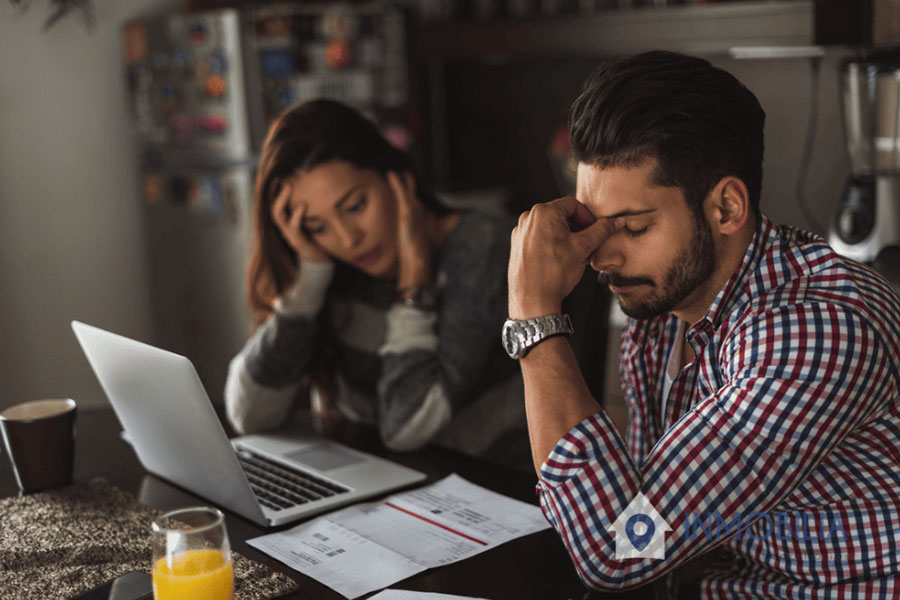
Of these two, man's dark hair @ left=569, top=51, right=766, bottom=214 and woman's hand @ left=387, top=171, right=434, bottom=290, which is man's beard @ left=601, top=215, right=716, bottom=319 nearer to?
man's dark hair @ left=569, top=51, right=766, bottom=214

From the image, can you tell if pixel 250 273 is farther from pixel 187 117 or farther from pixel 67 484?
pixel 187 117

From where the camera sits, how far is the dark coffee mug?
1373 mm

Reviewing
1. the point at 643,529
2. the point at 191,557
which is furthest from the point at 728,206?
the point at 191,557

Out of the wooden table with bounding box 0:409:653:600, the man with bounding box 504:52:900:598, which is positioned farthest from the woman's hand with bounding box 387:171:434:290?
the man with bounding box 504:52:900:598

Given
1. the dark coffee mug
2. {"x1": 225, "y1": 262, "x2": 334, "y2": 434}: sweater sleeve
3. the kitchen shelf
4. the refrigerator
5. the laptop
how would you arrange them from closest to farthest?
the laptop < the dark coffee mug < {"x1": 225, "y1": 262, "x2": 334, "y2": 434}: sweater sleeve < the kitchen shelf < the refrigerator

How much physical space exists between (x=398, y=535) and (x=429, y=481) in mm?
196

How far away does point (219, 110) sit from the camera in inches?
119

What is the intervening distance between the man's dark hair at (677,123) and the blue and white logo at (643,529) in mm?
340

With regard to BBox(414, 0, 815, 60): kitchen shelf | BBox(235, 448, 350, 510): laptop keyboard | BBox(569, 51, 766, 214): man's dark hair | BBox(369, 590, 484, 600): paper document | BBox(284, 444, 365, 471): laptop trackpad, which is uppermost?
BBox(414, 0, 815, 60): kitchen shelf

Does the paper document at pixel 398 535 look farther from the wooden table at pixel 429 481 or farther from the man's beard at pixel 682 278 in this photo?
the man's beard at pixel 682 278

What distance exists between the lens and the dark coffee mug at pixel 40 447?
137 cm

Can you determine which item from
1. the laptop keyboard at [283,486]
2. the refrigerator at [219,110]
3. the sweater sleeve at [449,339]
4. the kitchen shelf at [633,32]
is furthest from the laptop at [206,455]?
the refrigerator at [219,110]

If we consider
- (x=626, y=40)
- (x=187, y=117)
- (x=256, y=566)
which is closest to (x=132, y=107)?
(x=187, y=117)

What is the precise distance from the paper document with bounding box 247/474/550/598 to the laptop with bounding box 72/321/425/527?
0.05 metres
